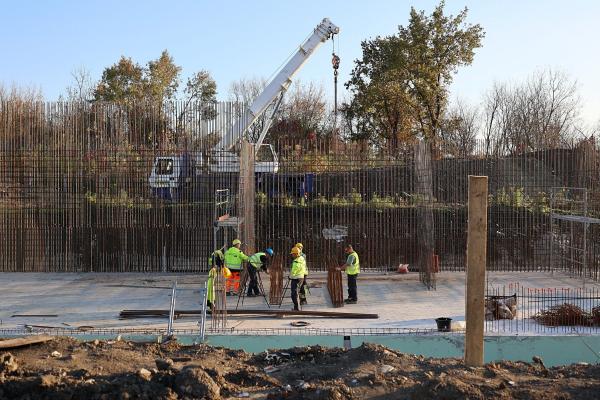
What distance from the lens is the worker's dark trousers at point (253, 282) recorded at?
1584cm

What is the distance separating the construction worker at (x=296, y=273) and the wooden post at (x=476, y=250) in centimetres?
600

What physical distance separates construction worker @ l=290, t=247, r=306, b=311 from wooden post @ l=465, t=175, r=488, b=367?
6.00 meters

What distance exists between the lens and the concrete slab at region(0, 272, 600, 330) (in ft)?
43.7

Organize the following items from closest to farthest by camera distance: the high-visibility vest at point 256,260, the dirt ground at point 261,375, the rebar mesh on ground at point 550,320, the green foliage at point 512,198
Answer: the dirt ground at point 261,375 < the rebar mesh on ground at point 550,320 < the high-visibility vest at point 256,260 < the green foliage at point 512,198

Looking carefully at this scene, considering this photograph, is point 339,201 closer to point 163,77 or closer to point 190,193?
point 190,193

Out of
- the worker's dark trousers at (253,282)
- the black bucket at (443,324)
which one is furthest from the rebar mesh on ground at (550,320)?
the worker's dark trousers at (253,282)

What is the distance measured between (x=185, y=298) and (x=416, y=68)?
18291mm

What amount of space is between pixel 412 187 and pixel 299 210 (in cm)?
343

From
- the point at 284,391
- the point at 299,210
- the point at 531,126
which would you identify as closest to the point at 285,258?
the point at 299,210

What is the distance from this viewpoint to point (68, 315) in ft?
46.3

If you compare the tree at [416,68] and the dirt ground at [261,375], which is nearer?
the dirt ground at [261,375]

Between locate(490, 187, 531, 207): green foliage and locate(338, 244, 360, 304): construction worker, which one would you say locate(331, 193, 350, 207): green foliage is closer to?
locate(490, 187, 531, 207): green foliage

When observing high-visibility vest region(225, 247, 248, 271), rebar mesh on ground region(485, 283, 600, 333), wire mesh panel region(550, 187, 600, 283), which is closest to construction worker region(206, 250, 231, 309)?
high-visibility vest region(225, 247, 248, 271)

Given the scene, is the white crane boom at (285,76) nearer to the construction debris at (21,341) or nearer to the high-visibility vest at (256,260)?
the high-visibility vest at (256,260)
